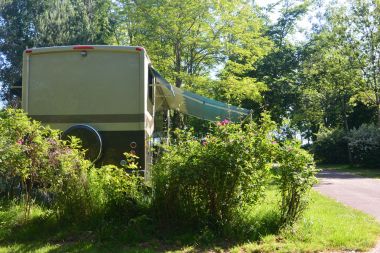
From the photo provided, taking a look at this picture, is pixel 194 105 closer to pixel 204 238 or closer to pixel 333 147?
pixel 204 238

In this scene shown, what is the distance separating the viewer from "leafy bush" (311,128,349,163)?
3319 centimetres

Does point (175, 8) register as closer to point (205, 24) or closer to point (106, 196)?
point (205, 24)

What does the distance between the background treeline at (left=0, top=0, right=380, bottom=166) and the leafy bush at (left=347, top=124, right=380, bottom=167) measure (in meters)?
0.07

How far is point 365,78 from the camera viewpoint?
2745cm

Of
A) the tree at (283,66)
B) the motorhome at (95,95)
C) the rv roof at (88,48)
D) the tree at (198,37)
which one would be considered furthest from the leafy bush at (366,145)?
the rv roof at (88,48)

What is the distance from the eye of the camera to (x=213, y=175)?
5867 mm

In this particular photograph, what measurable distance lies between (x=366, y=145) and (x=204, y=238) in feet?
78.3

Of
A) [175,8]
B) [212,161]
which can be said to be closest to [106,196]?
[212,161]

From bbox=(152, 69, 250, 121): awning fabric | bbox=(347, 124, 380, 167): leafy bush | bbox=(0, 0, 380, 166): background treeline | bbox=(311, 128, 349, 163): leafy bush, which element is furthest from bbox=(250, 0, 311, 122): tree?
bbox=(152, 69, 250, 121): awning fabric

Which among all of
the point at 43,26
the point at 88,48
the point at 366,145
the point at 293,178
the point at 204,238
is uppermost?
the point at 43,26

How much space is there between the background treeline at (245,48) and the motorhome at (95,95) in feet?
9.42

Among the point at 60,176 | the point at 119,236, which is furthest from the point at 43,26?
the point at 119,236

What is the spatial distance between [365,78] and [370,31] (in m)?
2.97

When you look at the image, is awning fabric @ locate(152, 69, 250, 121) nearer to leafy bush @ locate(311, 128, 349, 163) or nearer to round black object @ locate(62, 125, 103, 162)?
round black object @ locate(62, 125, 103, 162)
